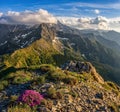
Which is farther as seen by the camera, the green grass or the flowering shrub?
the flowering shrub

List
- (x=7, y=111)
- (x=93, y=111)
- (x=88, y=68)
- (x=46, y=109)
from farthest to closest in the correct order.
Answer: (x=88, y=68) < (x=93, y=111) < (x=46, y=109) < (x=7, y=111)

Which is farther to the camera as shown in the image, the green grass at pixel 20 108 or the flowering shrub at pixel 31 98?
the flowering shrub at pixel 31 98

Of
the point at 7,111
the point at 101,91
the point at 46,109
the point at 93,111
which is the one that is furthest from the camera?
the point at 101,91

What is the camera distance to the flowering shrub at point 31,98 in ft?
97.9

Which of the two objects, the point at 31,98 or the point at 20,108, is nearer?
the point at 20,108

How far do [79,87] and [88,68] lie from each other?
36.3m

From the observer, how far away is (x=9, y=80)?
41406 mm

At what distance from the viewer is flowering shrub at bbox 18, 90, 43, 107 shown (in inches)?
1175

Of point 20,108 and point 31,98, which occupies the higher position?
point 31,98

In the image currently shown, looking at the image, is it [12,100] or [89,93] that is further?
[89,93]

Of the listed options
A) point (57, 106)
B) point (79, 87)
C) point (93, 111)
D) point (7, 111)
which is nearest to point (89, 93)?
point (79, 87)

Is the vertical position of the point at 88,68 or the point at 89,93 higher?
the point at 89,93

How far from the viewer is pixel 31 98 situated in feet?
100

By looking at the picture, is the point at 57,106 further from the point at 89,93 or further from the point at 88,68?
the point at 88,68
